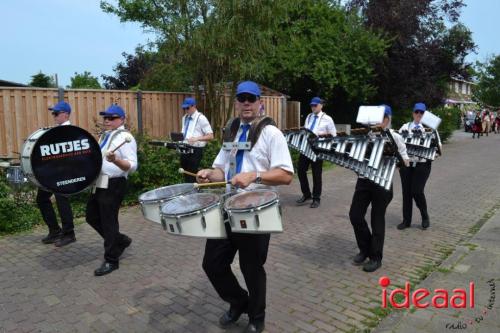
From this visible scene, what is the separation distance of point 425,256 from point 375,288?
4.42 feet

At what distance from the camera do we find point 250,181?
3.20 metres

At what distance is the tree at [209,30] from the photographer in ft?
31.4

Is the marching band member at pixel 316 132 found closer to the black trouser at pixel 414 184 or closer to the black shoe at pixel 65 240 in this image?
the black trouser at pixel 414 184

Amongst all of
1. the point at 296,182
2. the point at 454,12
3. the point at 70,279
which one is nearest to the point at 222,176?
the point at 70,279

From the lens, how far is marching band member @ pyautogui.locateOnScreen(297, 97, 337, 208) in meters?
8.12

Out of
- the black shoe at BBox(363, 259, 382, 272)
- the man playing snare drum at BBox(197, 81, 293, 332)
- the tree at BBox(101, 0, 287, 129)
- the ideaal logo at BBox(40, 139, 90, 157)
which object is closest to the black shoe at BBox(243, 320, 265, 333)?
the man playing snare drum at BBox(197, 81, 293, 332)

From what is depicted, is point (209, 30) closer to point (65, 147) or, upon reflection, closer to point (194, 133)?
Answer: point (194, 133)

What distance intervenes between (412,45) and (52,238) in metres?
17.9

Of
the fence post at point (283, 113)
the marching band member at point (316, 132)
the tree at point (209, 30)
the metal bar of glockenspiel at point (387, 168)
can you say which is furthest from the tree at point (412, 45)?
the metal bar of glockenspiel at point (387, 168)

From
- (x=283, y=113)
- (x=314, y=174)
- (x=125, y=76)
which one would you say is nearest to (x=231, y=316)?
(x=314, y=174)

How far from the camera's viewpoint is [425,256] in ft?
18.5

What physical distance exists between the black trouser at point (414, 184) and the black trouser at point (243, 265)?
390 cm

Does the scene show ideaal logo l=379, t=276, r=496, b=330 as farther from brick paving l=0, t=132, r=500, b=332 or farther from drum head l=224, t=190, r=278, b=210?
drum head l=224, t=190, r=278, b=210

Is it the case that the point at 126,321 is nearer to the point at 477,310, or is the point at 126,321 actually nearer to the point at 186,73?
the point at 477,310
